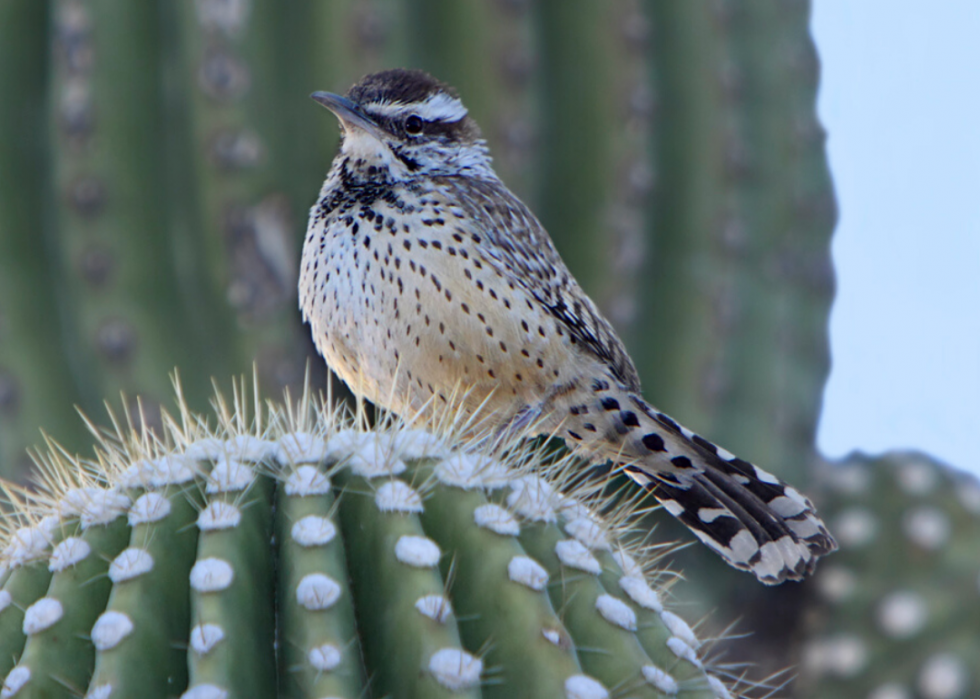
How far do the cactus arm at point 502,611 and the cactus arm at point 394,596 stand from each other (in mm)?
26

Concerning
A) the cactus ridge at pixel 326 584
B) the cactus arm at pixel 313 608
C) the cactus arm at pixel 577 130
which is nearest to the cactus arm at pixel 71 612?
the cactus ridge at pixel 326 584

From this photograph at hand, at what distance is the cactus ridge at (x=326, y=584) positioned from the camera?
85cm

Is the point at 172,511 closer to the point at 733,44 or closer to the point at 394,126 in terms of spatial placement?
the point at 394,126

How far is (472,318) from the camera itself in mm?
1866

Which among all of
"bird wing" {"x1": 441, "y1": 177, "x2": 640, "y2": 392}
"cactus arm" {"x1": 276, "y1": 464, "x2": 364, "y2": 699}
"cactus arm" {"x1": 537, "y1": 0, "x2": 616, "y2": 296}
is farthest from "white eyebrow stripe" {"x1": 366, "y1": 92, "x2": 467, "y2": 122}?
"cactus arm" {"x1": 276, "y1": 464, "x2": 364, "y2": 699}

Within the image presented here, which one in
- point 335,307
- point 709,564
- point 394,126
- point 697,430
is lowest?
point 709,564

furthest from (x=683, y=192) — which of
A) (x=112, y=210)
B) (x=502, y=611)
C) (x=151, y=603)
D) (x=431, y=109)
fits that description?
(x=151, y=603)

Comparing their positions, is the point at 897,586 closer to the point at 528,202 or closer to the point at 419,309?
the point at 528,202

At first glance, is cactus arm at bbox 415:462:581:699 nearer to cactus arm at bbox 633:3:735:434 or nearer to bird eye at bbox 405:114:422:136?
bird eye at bbox 405:114:422:136

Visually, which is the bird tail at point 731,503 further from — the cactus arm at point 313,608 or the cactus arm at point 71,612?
the cactus arm at point 71,612

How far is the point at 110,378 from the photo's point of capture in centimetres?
217

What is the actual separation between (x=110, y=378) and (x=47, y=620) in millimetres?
1361

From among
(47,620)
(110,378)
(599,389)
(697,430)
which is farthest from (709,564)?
(47,620)

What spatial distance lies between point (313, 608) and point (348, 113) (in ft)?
4.18
